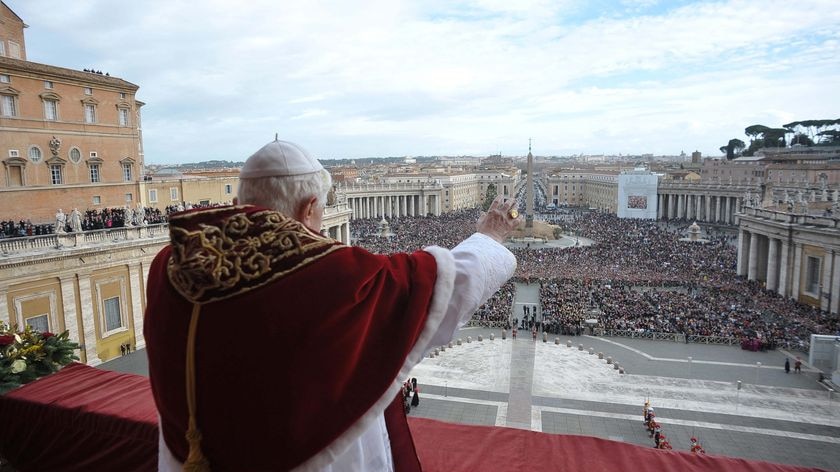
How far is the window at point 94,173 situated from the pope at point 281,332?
25.1 m

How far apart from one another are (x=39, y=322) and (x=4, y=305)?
1231 mm

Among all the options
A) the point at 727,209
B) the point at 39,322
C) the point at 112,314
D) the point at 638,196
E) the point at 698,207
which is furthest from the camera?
the point at 698,207

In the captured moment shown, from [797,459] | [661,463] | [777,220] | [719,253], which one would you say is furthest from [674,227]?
[661,463]

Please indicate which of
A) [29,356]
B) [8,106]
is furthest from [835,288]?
[8,106]

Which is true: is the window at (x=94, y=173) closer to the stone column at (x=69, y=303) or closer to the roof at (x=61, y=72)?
the roof at (x=61, y=72)

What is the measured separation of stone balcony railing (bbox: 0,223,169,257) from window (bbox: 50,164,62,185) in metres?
5.33

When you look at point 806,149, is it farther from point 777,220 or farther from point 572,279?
point 572,279

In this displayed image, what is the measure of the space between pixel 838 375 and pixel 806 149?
259 feet

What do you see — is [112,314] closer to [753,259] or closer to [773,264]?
[773,264]

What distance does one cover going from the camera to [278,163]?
1934 millimetres

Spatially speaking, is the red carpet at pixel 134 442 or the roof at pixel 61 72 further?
the roof at pixel 61 72

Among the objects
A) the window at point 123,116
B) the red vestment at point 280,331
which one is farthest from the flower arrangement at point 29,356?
the window at point 123,116

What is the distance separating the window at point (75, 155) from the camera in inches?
860

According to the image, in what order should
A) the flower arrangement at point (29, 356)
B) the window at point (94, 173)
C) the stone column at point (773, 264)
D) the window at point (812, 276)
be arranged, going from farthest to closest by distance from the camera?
the stone column at point (773, 264) → the window at point (812, 276) → the window at point (94, 173) → the flower arrangement at point (29, 356)
